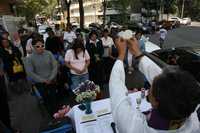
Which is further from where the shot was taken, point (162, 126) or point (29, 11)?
point (29, 11)

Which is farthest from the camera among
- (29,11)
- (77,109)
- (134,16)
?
(134,16)

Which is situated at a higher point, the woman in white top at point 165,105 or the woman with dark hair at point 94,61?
the woman in white top at point 165,105

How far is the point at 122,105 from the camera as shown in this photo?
1.49 metres

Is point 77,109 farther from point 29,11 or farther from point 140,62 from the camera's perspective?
point 29,11

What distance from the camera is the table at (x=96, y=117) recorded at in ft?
10.6

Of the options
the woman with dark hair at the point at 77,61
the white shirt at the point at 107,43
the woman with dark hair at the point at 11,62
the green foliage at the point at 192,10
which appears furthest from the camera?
the green foliage at the point at 192,10

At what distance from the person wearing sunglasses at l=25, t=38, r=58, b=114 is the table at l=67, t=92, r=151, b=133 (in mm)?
1920

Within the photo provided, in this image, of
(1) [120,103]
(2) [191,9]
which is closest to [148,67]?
(1) [120,103]

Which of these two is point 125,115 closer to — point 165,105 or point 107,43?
point 165,105

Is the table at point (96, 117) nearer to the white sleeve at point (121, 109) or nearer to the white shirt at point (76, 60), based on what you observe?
the white sleeve at point (121, 109)

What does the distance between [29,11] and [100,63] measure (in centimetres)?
3483

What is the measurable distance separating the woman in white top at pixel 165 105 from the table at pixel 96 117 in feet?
5.35

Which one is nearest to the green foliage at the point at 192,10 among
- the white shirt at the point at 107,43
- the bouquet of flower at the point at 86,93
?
the white shirt at the point at 107,43

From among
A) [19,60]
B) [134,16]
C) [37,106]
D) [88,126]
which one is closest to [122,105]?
[88,126]
